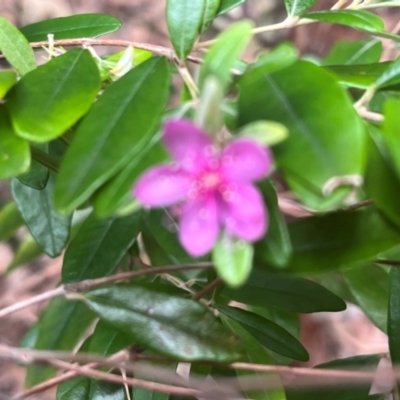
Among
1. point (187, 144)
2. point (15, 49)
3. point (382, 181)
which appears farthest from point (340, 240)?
point (15, 49)

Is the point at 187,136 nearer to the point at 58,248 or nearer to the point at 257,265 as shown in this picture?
the point at 257,265

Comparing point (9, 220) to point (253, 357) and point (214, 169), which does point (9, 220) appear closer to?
point (253, 357)

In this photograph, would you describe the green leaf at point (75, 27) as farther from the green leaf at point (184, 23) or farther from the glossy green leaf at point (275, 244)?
the glossy green leaf at point (275, 244)

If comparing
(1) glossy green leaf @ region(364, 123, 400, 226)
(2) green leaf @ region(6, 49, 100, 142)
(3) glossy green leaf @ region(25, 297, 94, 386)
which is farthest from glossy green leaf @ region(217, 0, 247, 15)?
(3) glossy green leaf @ region(25, 297, 94, 386)

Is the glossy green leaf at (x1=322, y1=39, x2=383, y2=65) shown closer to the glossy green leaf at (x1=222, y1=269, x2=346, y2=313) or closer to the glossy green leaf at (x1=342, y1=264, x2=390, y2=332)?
the glossy green leaf at (x1=342, y1=264, x2=390, y2=332)

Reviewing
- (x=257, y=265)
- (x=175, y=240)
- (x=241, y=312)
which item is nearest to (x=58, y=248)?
(x=175, y=240)

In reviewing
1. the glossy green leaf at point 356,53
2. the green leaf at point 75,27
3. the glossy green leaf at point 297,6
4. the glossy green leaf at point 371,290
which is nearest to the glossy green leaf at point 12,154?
the green leaf at point 75,27
